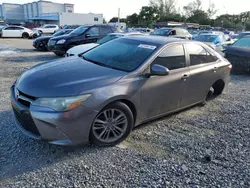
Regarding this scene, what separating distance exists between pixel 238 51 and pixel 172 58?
5855 mm

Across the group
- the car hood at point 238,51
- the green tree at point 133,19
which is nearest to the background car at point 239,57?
the car hood at point 238,51

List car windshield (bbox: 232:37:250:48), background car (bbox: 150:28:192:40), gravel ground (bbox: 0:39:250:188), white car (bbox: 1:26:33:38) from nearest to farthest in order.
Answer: gravel ground (bbox: 0:39:250:188), car windshield (bbox: 232:37:250:48), background car (bbox: 150:28:192:40), white car (bbox: 1:26:33:38)

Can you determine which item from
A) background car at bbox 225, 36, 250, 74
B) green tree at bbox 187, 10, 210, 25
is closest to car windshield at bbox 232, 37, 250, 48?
background car at bbox 225, 36, 250, 74

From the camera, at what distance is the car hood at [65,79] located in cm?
296

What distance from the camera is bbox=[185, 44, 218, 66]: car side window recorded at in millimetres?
4379

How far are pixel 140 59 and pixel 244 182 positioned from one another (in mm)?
2195

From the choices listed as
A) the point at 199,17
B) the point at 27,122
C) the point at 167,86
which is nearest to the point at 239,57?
the point at 167,86

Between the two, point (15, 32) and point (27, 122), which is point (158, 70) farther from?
point (15, 32)

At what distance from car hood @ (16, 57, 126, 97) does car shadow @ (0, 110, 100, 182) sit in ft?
2.70

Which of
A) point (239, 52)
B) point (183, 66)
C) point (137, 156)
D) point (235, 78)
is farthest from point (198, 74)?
point (239, 52)

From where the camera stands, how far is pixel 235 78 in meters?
8.32

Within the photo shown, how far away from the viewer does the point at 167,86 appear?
3.88 meters

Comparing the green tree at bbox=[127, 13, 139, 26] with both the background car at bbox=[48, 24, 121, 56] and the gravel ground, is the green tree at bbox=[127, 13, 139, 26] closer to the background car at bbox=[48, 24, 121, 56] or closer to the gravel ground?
the background car at bbox=[48, 24, 121, 56]

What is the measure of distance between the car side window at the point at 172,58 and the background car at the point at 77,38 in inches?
313
